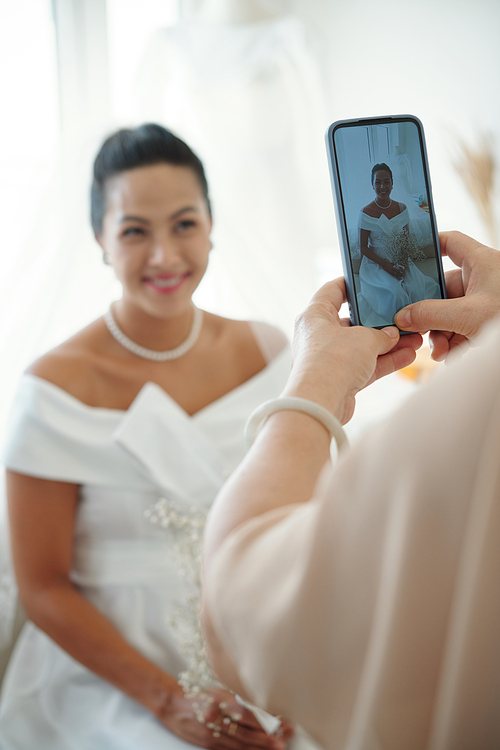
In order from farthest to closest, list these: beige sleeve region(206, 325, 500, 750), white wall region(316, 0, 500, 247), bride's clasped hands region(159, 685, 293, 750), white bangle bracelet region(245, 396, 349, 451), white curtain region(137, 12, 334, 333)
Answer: white wall region(316, 0, 500, 247)
white curtain region(137, 12, 334, 333)
bride's clasped hands region(159, 685, 293, 750)
white bangle bracelet region(245, 396, 349, 451)
beige sleeve region(206, 325, 500, 750)

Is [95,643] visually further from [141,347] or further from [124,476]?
[141,347]

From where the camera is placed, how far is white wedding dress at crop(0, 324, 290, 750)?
0.88m

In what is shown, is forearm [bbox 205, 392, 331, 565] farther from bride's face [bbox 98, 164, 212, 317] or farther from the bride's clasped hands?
bride's face [bbox 98, 164, 212, 317]

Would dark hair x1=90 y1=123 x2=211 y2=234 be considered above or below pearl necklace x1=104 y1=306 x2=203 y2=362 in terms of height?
above

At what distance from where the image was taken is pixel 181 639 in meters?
0.85

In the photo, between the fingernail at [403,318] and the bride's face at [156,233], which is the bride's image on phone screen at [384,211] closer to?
the fingernail at [403,318]

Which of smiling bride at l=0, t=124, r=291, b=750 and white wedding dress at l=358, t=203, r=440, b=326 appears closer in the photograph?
white wedding dress at l=358, t=203, r=440, b=326

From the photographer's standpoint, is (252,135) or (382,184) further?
(252,135)

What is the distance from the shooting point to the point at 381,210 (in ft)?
1.61

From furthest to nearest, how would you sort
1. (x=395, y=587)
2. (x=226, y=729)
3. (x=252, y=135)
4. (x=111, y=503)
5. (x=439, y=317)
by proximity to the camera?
(x=252, y=135), (x=111, y=503), (x=226, y=729), (x=439, y=317), (x=395, y=587)

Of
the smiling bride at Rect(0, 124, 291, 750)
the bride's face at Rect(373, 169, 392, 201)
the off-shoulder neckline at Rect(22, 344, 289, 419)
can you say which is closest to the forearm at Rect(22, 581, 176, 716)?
the smiling bride at Rect(0, 124, 291, 750)

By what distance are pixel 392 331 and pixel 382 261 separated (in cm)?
6

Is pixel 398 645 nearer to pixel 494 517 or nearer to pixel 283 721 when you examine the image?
pixel 494 517

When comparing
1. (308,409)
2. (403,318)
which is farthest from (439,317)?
(308,409)
